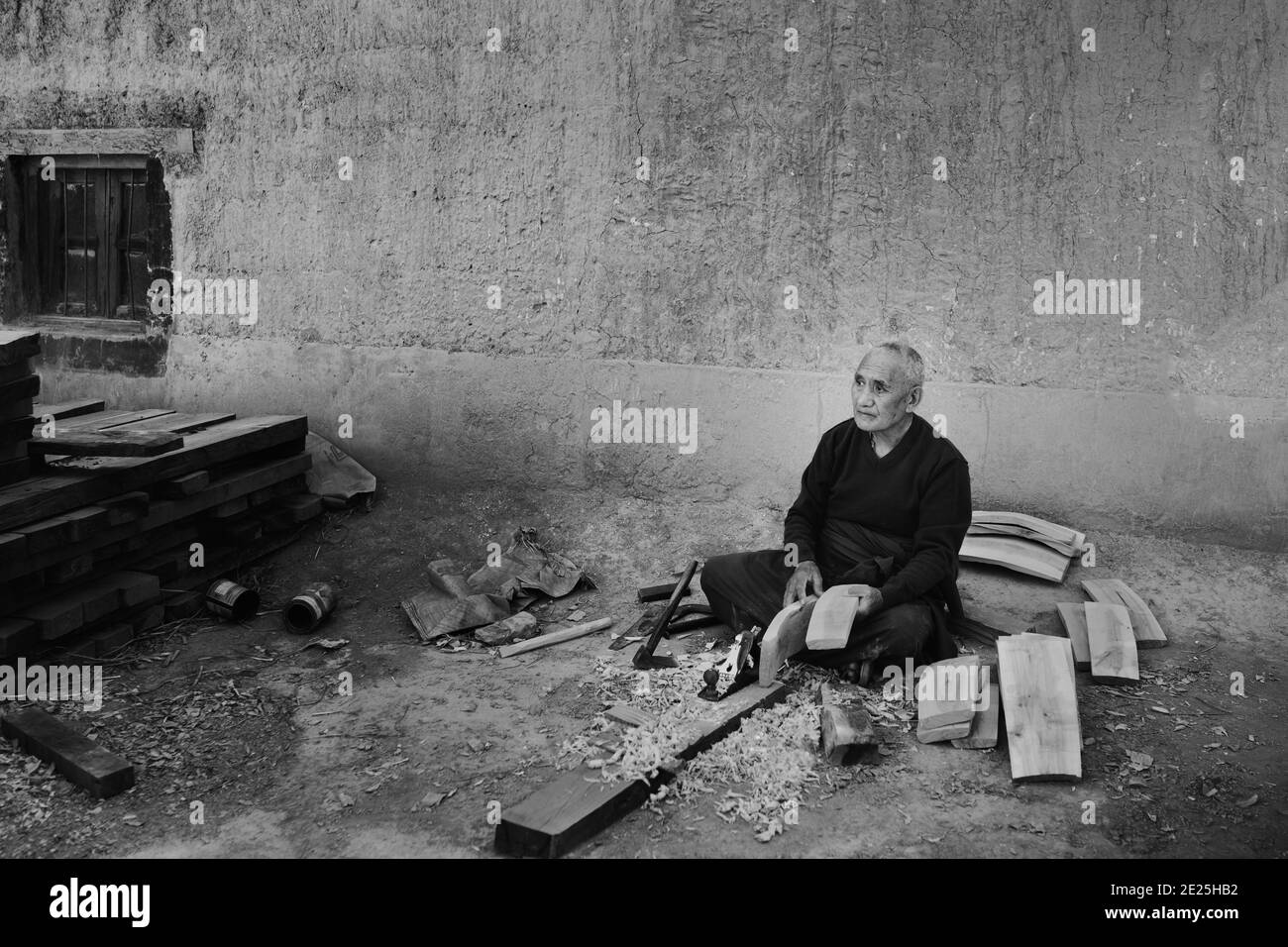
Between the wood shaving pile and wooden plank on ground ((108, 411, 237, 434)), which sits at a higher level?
wooden plank on ground ((108, 411, 237, 434))

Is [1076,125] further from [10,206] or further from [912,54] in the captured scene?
[10,206]

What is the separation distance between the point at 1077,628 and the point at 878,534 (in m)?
1.05

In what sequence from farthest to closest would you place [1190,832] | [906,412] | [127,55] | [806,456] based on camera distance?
[127,55] < [806,456] < [906,412] < [1190,832]

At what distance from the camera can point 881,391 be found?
489 cm

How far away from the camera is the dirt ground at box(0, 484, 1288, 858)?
145 inches

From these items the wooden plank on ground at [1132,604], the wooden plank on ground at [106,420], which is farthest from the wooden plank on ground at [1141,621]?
the wooden plank on ground at [106,420]

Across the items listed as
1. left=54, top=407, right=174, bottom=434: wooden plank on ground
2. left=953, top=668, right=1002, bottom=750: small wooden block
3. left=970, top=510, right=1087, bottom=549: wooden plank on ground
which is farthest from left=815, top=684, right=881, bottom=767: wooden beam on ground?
left=54, top=407, right=174, bottom=434: wooden plank on ground

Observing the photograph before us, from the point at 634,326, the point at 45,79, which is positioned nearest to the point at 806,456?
A: the point at 634,326

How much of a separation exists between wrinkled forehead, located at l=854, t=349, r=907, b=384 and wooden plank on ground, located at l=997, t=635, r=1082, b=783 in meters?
1.21

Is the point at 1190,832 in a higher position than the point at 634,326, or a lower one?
lower

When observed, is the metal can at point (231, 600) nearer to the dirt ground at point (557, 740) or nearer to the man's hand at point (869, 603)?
the dirt ground at point (557, 740)

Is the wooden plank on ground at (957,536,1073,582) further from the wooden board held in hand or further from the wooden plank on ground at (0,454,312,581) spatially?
the wooden plank on ground at (0,454,312,581)

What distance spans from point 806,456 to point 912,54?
2.26 metres

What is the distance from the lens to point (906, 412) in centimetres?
504
